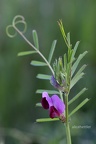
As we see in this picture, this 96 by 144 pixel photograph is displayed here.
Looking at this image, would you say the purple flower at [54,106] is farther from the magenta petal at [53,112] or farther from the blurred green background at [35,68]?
the blurred green background at [35,68]

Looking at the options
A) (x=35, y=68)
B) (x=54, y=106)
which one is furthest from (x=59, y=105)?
(x=35, y=68)

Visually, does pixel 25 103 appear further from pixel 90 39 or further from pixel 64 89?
pixel 64 89

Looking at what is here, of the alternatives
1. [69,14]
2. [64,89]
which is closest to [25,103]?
[69,14]

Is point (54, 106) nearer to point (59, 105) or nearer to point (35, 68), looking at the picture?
point (59, 105)

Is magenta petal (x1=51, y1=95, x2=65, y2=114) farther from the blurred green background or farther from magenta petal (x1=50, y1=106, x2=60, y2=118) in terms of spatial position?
the blurred green background

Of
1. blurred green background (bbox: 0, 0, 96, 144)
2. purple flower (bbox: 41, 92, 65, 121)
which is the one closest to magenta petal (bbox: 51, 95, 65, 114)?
purple flower (bbox: 41, 92, 65, 121)
